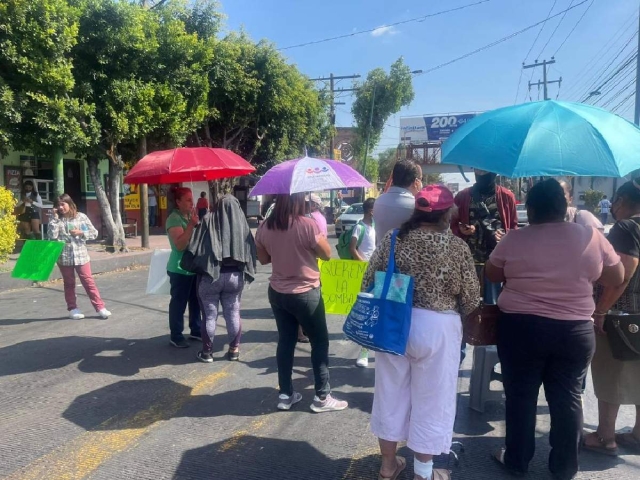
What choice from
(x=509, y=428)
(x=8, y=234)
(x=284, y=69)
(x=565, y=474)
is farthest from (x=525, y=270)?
(x=284, y=69)

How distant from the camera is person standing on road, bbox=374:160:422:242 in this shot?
11.5 feet

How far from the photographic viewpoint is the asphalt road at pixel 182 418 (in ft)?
10.8

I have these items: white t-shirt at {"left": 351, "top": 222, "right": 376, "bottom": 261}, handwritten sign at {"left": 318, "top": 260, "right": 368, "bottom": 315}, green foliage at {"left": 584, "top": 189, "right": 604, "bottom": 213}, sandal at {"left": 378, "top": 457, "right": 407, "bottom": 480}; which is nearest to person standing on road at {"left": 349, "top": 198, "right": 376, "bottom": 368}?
white t-shirt at {"left": 351, "top": 222, "right": 376, "bottom": 261}

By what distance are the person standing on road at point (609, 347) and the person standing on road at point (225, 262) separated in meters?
3.08

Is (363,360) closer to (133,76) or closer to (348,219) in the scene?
(133,76)

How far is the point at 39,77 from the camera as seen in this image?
9.88 meters

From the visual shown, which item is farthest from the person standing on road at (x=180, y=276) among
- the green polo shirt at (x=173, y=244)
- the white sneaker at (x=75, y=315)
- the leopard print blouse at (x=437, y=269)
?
the leopard print blouse at (x=437, y=269)

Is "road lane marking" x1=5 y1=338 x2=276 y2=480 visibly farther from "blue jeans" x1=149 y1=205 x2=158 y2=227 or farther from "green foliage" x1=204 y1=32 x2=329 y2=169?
"blue jeans" x1=149 y1=205 x2=158 y2=227

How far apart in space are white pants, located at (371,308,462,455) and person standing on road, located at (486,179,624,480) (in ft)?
1.52

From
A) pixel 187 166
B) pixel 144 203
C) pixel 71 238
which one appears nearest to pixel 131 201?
pixel 144 203

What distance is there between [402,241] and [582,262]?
1.01m

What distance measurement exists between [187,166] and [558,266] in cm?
332

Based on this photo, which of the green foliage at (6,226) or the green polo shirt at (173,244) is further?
the green foliage at (6,226)

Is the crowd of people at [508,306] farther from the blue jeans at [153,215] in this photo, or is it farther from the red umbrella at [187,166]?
the blue jeans at [153,215]
